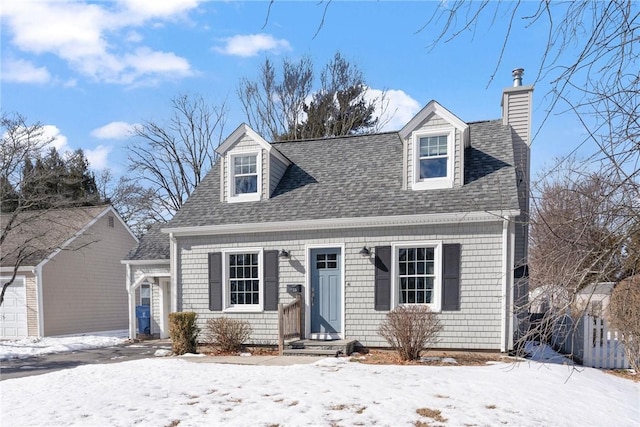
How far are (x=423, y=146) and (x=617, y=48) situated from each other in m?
→ 7.59

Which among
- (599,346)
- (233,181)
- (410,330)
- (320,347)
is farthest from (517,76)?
(320,347)

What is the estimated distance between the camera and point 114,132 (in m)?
24.4

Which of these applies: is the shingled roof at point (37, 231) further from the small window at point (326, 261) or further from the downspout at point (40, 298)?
the small window at point (326, 261)

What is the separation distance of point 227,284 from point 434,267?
5.17 m

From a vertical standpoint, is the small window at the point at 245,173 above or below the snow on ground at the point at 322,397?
above

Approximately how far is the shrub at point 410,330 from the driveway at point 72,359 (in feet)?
19.5

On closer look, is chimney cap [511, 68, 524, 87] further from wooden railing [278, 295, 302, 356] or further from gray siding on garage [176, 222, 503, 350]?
wooden railing [278, 295, 302, 356]

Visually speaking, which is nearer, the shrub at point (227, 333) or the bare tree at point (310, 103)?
the shrub at point (227, 333)

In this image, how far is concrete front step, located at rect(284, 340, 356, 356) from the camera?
348 inches

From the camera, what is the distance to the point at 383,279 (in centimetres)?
937

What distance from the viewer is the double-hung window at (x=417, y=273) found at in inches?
362

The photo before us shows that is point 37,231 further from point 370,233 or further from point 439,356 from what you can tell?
point 439,356

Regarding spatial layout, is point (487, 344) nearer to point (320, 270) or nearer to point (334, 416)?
point (320, 270)

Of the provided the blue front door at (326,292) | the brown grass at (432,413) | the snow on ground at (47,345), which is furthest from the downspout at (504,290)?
the snow on ground at (47,345)
